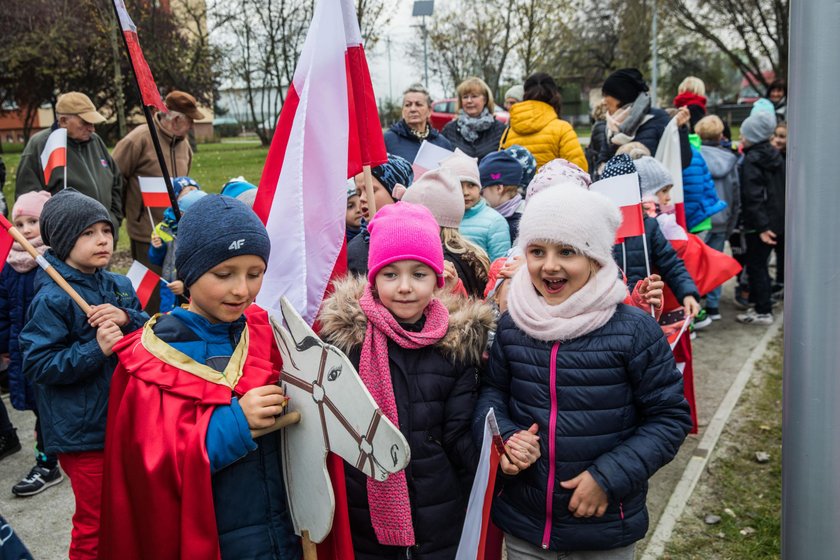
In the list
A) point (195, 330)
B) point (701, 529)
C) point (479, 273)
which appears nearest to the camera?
point (195, 330)

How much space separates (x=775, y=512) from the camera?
13.0ft

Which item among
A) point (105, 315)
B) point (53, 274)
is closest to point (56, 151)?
point (53, 274)

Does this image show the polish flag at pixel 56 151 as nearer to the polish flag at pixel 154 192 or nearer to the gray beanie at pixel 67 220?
the polish flag at pixel 154 192

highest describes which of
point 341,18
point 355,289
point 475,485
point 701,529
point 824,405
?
point 341,18

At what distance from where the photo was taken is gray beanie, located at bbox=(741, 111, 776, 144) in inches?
300

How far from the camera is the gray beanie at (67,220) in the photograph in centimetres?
311

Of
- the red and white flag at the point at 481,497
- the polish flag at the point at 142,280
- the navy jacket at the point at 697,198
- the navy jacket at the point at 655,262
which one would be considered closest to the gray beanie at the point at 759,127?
the navy jacket at the point at 697,198

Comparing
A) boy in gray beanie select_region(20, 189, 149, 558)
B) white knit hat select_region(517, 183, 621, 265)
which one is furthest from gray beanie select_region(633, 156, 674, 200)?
boy in gray beanie select_region(20, 189, 149, 558)

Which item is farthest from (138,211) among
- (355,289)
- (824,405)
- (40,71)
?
(40,71)

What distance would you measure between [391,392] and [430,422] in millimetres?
177

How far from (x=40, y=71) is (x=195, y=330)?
29672mm

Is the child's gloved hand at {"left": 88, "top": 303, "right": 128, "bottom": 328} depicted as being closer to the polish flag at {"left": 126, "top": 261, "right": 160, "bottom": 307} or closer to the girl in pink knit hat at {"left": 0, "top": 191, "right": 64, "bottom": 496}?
the polish flag at {"left": 126, "top": 261, "right": 160, "bottom": 307}

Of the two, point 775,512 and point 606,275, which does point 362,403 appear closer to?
point 606,275

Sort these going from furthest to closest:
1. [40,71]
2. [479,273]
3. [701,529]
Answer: [40,71]
[701,529]
[479,273]
